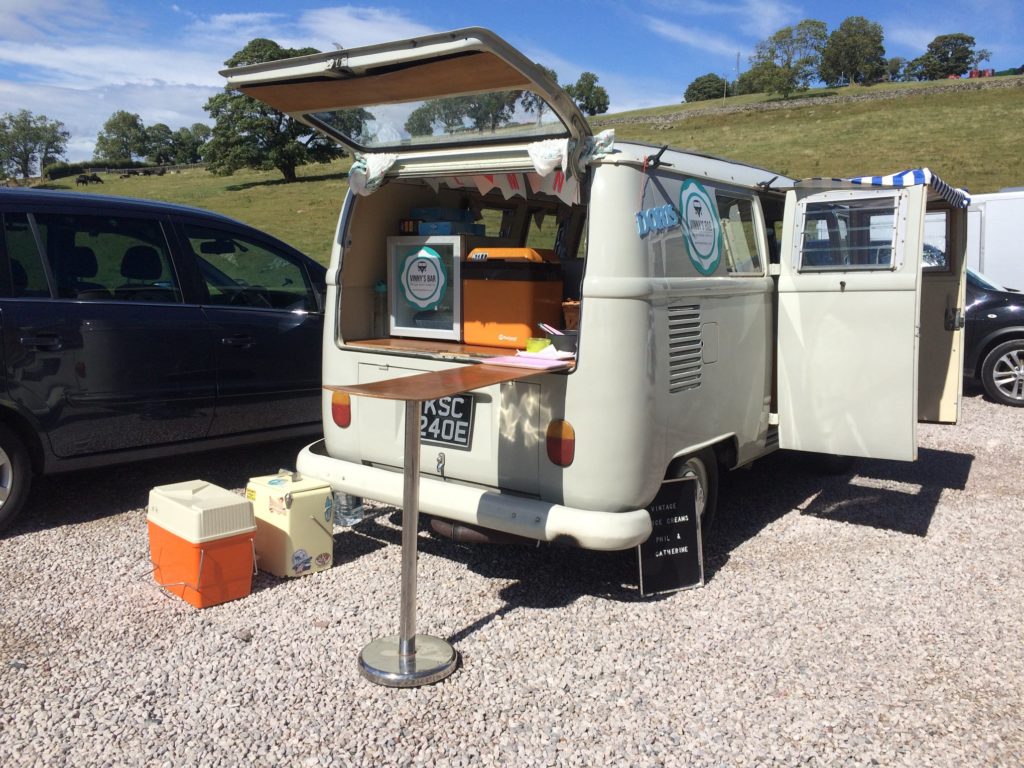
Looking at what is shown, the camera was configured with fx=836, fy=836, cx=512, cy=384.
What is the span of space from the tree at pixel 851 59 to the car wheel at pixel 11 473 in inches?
3528

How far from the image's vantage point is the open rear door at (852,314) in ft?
14.9

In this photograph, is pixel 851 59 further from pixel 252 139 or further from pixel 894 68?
pixel 252 139

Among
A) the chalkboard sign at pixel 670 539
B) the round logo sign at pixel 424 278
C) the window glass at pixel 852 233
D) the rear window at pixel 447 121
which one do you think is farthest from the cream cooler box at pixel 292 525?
the window glass at pixel 852 233

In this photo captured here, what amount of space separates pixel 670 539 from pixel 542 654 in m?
0.95

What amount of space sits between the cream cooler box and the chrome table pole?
947 millimetres

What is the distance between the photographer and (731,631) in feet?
12.1

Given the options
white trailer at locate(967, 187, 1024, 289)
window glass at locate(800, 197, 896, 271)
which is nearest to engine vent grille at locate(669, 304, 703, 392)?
window glass at locate(800, 197, 896, 271)

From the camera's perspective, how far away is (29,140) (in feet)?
347

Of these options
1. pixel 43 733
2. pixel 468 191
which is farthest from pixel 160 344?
pixel 43 733

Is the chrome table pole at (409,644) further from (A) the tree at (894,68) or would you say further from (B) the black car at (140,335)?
(A) the tree at (894,68)

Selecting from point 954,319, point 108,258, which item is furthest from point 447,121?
point 954,319

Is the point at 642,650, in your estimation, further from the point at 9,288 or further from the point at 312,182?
the point at 312,182

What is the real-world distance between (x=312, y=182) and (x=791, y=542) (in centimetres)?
4487

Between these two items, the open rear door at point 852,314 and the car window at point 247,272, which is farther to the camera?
the car window at point 247,272
